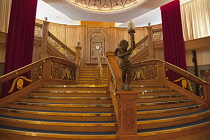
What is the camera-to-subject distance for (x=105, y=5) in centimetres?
898

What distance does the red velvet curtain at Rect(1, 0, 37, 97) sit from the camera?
601 centimetres

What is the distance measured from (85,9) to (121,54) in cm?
665

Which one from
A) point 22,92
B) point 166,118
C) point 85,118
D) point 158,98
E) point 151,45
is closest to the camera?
point 85,118

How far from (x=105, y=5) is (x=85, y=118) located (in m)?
7.82

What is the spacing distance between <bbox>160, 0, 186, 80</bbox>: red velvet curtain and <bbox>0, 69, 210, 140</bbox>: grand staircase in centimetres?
394

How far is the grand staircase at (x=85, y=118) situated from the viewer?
8.87ft

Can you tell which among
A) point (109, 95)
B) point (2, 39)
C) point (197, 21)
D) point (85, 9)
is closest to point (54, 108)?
point (109, 95)

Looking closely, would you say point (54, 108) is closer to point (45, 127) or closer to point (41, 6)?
point (45, 127)

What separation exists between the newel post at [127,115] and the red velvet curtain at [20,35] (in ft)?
17.6

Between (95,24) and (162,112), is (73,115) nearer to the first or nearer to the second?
(162,112)

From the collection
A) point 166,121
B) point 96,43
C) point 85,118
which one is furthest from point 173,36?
point 85,118

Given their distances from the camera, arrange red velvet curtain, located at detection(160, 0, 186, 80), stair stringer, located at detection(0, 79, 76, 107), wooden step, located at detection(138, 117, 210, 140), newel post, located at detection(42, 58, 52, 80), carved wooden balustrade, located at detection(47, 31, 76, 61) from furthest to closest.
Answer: carved wooden balustrade, located at detection(47, 31, 76, 61)
red velvet curtain, located at detection(160, 0, 186, 80)
newel post, located at detection(42, 58, 52, 80)
stair stringer, located at detection(0, 79, 76, 107)
wooden step, located at detection(138, 117, 210, 140)

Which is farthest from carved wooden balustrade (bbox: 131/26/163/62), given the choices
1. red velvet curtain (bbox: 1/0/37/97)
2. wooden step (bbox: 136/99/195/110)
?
red velvet curtain (bbox: 1/0/37/97)

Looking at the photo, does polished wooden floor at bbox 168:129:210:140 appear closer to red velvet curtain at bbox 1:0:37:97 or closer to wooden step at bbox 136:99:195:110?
wooden step at bbox 136:99:195:110
